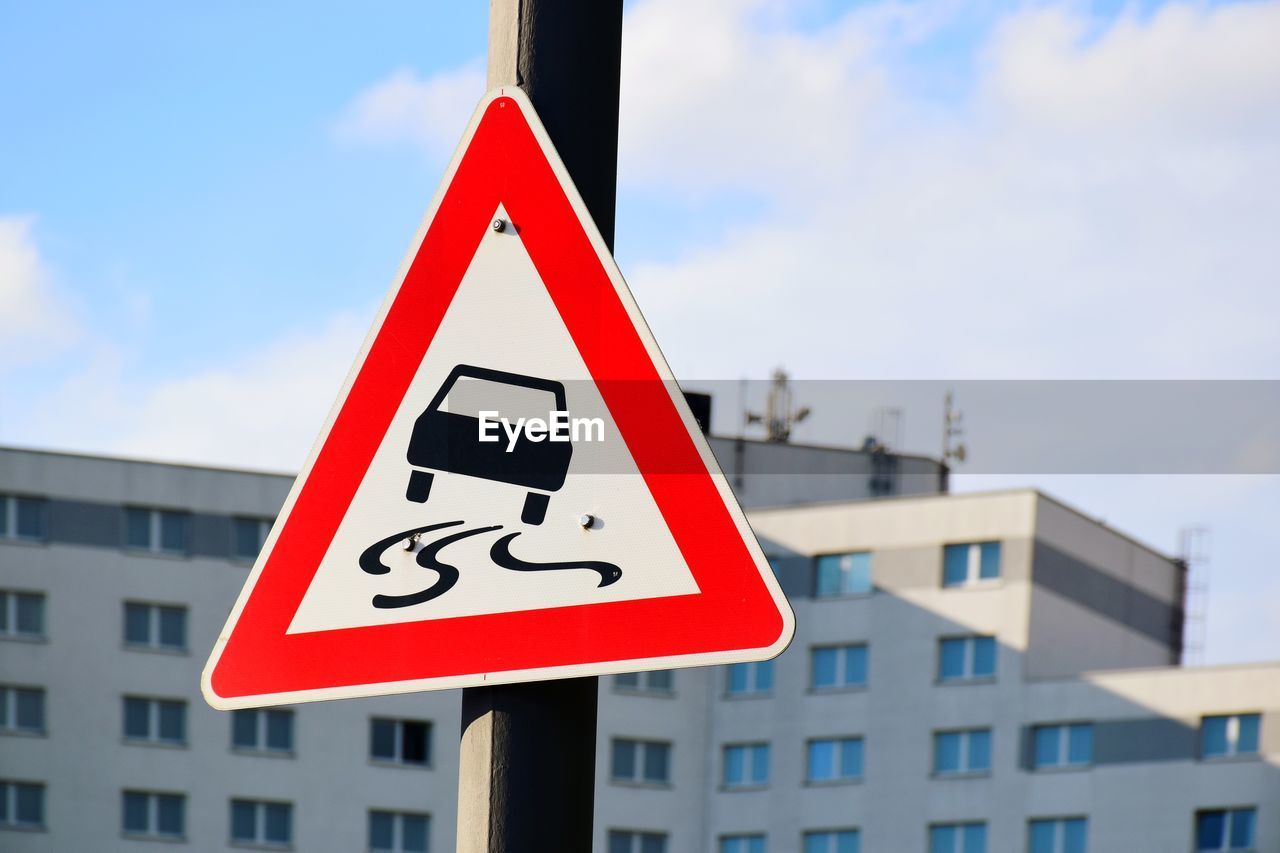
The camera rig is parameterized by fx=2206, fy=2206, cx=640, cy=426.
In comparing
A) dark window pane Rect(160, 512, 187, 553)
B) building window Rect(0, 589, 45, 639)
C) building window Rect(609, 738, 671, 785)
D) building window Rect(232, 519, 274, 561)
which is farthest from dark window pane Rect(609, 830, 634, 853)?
building window Rect(0, 589, 45, 639)

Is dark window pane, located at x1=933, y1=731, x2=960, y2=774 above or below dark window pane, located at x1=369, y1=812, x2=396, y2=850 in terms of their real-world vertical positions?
above

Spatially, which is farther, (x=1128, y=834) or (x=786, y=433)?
(x=786, y=433)

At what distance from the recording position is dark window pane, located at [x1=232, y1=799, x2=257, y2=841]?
65500 millimetres

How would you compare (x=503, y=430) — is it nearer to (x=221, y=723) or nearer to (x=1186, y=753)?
(x=1186, y=753)

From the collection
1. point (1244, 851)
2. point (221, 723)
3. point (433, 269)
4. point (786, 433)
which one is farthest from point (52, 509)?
point (433, 269)

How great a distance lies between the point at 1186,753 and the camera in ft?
194

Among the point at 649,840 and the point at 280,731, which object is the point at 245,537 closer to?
the point at 280,731

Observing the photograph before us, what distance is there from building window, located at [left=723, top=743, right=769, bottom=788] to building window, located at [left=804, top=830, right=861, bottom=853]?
2.43 meters

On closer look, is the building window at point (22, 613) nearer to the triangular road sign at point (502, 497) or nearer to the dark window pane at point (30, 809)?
the dark window pane at point (30, 809)

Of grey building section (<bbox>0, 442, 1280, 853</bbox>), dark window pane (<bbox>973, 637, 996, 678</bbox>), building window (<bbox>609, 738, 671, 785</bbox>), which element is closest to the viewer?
grey building section (<bbox>0, 442, 1280, 853</bbox>)

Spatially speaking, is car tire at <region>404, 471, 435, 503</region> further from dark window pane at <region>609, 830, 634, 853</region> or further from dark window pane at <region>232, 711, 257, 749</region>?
dark window pane at <region>609, 830, 634, 853</region>

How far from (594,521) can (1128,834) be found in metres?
59.0

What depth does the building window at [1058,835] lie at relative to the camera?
60469 mm

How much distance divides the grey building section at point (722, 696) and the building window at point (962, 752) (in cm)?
12
